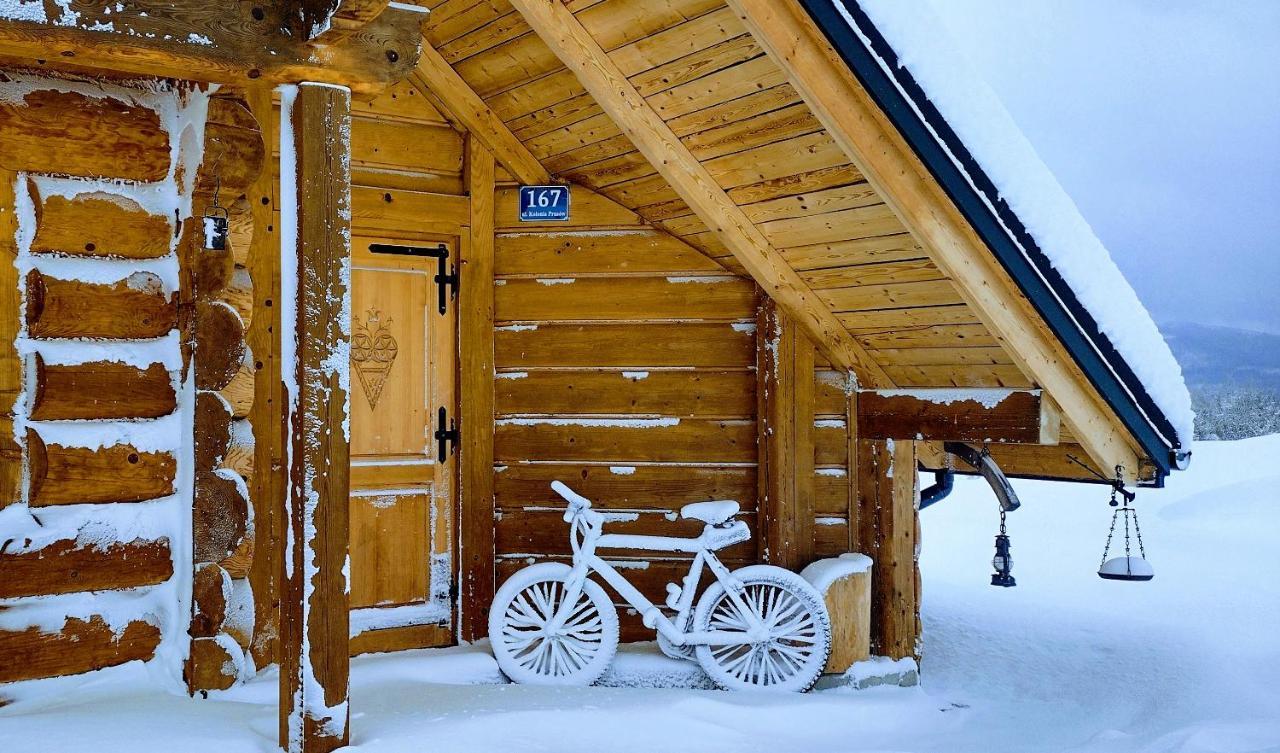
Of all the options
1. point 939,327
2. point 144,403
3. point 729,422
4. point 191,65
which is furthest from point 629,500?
point 191,65

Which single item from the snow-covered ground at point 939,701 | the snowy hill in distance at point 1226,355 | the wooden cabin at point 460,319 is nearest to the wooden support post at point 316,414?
the wooden cabin at point 460,319

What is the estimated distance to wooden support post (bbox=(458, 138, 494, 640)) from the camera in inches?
214

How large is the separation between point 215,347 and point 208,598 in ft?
3.29

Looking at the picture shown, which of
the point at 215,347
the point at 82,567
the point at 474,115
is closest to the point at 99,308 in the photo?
the point at 215,347

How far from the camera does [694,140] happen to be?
4.48m

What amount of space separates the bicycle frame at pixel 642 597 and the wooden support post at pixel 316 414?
1.71 metres

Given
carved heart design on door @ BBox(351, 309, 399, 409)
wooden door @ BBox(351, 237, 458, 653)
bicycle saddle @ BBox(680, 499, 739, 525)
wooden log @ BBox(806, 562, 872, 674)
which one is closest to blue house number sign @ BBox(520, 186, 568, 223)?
wooden door @ BBox(351, 237, 458, 653)

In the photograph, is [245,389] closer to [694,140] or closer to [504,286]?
[504,286]

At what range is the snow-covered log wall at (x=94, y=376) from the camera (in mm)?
3830

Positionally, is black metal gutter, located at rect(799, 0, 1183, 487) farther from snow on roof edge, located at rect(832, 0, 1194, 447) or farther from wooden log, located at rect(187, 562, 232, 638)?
wooden log, located at rect(187, 562, 232, 638)

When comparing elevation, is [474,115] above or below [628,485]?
above

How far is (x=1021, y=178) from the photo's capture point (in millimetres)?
4000

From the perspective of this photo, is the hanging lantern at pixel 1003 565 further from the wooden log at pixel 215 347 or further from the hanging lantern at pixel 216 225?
the hanging lantern at pixel 216 225

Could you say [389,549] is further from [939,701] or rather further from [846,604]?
[939,701]
